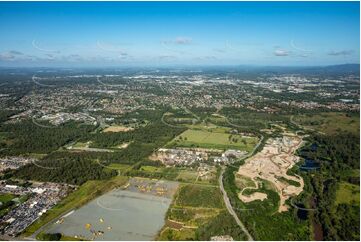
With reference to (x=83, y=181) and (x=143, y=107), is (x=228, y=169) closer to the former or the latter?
(x=83, y=181)

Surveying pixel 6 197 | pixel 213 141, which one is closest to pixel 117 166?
pixel 6 197

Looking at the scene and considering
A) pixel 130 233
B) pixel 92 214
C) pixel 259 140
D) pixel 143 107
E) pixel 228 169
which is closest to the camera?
pixel 130 233

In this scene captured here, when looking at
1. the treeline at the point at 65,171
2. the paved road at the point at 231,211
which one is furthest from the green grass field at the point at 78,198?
the paved road at the point at 231,211

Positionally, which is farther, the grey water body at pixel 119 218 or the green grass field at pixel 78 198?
the green grass field at pixel 78 198

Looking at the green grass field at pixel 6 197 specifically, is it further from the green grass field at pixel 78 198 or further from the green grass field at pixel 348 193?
the green grass field at pixel 348 193

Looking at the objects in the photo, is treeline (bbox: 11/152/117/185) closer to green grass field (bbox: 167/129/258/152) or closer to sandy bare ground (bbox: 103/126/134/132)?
green grass field (bbox: 167/129/258/152)

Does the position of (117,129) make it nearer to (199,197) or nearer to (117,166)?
(117,166)

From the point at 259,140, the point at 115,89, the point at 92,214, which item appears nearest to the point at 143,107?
the point at 115,89
